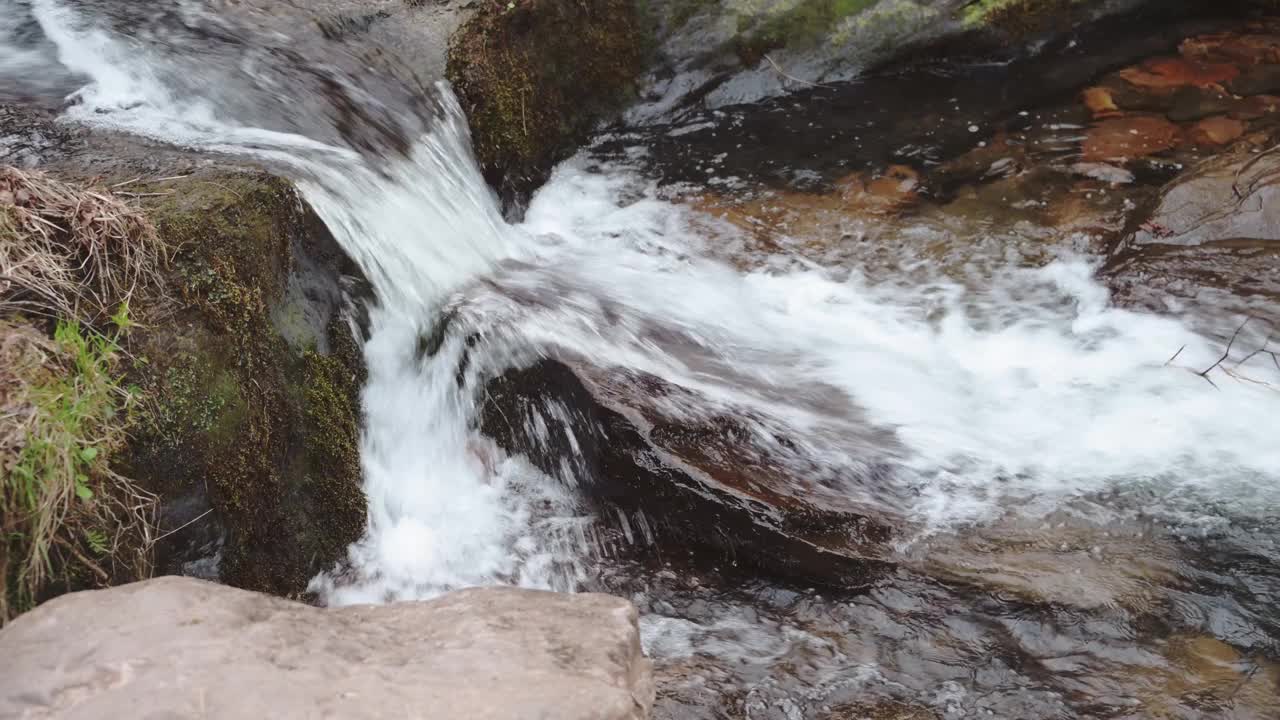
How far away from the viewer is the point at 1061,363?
489 centimetres

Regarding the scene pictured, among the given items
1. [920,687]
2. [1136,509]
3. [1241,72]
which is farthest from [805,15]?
[920,687]

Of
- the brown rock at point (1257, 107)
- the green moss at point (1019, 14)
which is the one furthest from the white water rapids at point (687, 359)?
the green moss at point (1019, 14)

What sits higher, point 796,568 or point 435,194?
point 435,194

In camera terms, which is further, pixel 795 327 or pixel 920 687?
pixel 795 327

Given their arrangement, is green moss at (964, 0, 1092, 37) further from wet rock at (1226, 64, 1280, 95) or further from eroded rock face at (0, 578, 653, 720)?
eroded rock face at (0, 578, 653, 720)

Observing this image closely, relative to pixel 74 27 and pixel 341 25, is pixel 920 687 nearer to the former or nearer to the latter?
pixel 341 25

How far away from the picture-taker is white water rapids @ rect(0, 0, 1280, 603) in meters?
4.05

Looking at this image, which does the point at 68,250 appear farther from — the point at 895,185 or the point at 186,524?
the point at 895,185

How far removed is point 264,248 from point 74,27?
2723mm

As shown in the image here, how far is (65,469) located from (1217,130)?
695 centimetres

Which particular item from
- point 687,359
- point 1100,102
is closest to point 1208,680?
point 687,359

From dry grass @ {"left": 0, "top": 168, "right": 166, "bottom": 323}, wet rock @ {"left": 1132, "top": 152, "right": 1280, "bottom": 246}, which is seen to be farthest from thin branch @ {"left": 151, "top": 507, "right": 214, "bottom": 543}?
wet rock @ {"left": 1132, "top": 152, "right": 1280, "bottom": 246}

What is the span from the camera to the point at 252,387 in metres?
3.54

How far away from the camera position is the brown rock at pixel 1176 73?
22.8ft
